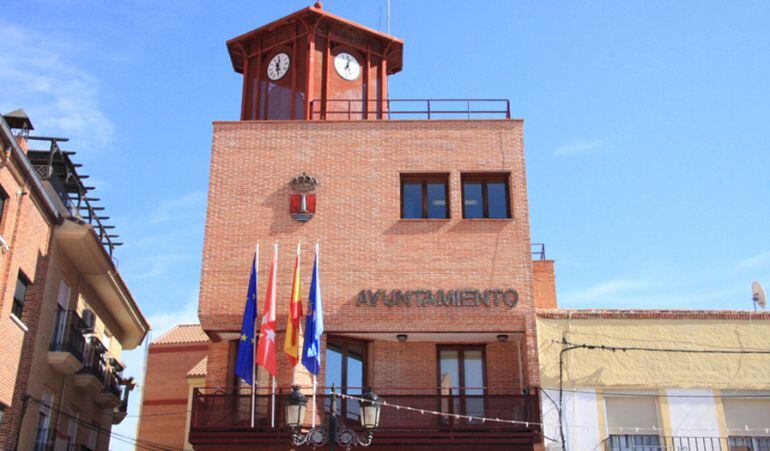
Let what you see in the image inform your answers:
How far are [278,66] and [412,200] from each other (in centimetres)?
656

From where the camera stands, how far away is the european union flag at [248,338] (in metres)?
20.8

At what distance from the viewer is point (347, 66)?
2731 centimetres

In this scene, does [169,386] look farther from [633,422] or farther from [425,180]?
[633,422]

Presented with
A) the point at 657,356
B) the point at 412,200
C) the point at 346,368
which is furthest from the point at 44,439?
the point at 657,356

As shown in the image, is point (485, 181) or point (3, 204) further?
point (485, 181)

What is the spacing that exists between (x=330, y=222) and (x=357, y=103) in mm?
5253

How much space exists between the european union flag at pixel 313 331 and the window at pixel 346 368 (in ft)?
3.15

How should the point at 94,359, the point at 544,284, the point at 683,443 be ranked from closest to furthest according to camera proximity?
1. the point at 683,443
2. the point at 544,284
3. the point at 94,359

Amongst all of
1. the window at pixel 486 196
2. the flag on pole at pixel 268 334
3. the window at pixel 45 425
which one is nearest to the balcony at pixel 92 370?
the window at pixel 45 425

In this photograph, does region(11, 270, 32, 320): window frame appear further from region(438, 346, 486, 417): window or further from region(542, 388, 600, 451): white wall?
region(542, 388, 600, 451): white wall

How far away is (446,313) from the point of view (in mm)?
22250

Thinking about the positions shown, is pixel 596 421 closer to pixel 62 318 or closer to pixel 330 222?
pixel 330 222

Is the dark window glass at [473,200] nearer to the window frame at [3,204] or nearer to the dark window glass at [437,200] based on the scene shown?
the dark window glass at [437,200]

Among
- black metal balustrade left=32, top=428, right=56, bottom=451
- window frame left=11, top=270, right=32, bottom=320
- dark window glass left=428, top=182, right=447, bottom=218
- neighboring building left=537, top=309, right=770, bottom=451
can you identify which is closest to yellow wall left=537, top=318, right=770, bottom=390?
neighboring building left=537, top=309, right=770, bottom=451
